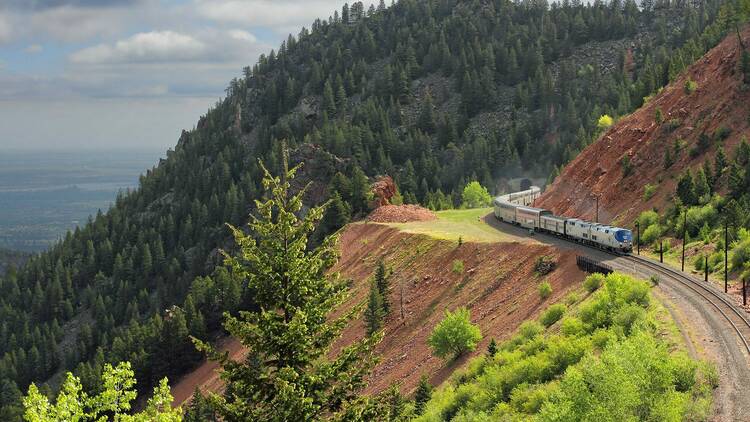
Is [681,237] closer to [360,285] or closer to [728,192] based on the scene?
[728,192]

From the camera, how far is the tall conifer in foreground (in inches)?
795

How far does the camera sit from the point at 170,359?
344 ft

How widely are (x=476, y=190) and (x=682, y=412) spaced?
10941 centimetres

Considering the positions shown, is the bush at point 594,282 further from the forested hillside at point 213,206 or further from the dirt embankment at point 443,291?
the forested hillside at point 213,206

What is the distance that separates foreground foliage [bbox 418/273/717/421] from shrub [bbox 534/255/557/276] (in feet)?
42.6

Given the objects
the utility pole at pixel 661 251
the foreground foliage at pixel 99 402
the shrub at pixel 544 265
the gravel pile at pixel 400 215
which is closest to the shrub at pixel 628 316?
the shrub at pixel 544 265

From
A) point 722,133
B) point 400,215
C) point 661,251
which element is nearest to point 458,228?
point 400,215

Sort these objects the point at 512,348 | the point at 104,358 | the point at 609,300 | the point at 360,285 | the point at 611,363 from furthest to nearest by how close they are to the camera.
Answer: the point at 104,358 < the point at 360,285 < the point at 512,348 < the point at 609,300 < the point at 611,363

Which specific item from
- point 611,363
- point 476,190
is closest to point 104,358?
point 476,190

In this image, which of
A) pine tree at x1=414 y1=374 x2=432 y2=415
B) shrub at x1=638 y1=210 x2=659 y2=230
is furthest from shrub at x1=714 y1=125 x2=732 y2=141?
pine tree at x1=414 y1=374 x2=432 y2=415

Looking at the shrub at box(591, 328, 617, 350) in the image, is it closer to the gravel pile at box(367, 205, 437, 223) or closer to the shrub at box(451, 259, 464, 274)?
the shrub at box(451, 259, 464, 274)

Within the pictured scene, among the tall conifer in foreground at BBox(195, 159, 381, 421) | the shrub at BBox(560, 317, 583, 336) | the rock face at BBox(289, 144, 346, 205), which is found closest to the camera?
the tall conifer in foreground at BBox(195, 159, 381, 421)

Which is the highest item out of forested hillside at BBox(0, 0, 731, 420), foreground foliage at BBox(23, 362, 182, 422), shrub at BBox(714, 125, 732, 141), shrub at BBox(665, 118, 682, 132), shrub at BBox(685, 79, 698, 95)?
shrub at BBox(685, 79, 698, 95)

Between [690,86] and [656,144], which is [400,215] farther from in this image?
[690,86]
